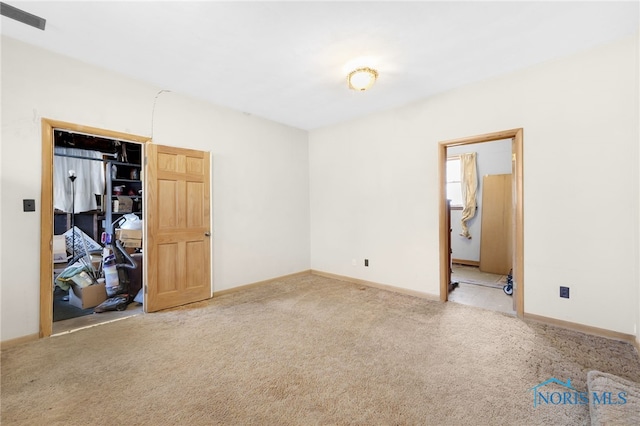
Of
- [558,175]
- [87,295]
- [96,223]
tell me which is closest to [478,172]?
[558,175]

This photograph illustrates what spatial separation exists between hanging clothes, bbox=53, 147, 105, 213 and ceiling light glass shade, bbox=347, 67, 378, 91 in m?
4.86

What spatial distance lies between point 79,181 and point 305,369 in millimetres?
5588

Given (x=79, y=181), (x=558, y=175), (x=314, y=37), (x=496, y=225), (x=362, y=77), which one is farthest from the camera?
(x=496, y=225)

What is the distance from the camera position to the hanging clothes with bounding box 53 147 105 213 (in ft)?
16.3

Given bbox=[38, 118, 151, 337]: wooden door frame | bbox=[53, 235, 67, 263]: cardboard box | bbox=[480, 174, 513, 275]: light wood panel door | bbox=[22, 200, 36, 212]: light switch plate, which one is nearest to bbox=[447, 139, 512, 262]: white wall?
bbox=[480, 174, 513, 275]: light wood panel door

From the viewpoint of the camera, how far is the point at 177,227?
3494 mm

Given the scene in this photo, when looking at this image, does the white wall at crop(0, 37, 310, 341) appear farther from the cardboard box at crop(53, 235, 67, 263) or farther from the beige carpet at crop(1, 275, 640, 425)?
the cardboard box at crop(53, 235, 67, 263)

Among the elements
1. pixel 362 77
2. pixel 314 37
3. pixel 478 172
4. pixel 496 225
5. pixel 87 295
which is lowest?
pixel 87 295

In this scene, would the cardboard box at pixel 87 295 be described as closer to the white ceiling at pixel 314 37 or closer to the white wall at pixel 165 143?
the white wall at pixel 165 143

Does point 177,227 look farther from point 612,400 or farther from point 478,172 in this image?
point 478,172

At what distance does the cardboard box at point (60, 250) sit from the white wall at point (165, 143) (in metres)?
3.37

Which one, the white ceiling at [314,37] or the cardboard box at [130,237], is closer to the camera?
the white ceiling at [314,37]

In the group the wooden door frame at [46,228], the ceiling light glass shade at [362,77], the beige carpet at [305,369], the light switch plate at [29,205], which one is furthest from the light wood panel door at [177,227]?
the ceiling light glass shade at [362,77]

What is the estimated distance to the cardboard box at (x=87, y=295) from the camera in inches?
138
